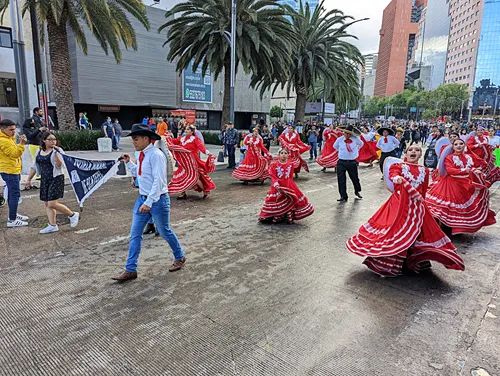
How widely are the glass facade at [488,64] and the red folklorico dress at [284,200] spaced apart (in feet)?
394

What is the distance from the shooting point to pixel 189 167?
8.88m

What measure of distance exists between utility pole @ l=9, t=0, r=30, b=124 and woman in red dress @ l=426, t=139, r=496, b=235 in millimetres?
Answer: 12348

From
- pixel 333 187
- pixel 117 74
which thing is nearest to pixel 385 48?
pixel 117 74

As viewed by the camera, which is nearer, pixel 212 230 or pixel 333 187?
pixel 212 230

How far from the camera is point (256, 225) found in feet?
22.1

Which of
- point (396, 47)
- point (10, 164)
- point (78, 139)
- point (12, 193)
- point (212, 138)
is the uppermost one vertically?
point (396, 47)

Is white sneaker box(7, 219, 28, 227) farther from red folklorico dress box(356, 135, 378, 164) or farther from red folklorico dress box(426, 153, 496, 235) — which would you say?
red folklorico dress box(356, 135, 378, 164)

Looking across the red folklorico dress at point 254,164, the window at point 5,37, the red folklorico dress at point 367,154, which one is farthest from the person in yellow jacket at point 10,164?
the window at point 5,37

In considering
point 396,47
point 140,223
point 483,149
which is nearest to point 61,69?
point 140,223

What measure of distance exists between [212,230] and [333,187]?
18.1 ft

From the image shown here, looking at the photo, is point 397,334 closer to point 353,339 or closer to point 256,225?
point 353,339

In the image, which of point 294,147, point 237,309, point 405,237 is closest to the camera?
point 237,309

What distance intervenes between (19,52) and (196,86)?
25.0m

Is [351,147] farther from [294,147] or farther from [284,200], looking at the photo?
[294,147]
